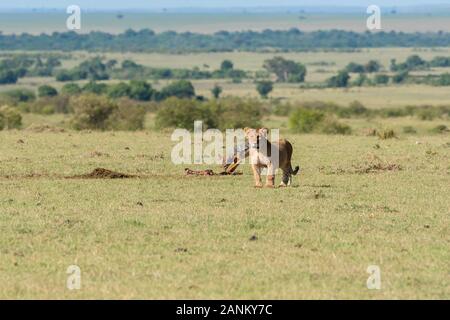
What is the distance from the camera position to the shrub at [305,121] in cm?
2964

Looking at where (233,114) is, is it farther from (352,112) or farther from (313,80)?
(313,80)

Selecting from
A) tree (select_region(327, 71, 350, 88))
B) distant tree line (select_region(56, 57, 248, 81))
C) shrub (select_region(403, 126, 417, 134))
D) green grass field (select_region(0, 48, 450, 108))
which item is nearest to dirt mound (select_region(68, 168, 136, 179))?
shrub (select_region(403, 126, 417, 134))

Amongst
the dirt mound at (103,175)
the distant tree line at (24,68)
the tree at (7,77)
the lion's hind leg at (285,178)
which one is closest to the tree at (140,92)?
Result: the tree at (7,77)

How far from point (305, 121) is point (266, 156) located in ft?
53.9

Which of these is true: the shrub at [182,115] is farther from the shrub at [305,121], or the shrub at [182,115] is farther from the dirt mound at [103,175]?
the dirt mound at [103,175]

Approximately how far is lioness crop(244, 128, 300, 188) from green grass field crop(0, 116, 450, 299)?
0.29 meters

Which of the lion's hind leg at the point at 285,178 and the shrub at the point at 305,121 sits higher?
the lion's hind leg at the point at 285,178

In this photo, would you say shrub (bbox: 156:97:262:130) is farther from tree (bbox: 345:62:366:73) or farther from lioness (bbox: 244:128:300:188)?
tree (bbox: 345:62:366:73)

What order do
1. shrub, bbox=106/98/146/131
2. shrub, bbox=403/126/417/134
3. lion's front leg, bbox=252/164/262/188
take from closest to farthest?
lion's front leg, bbox=252/164/262/188
shrub, bbox=106/98/146/131
shrub, bbox=403/126/417/134

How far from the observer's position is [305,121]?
30.1m

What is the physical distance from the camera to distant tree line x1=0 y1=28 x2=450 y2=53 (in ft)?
535

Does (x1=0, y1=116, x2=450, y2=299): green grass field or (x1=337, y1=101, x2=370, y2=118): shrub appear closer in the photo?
(x1=0, y1=116, x2=450, y2=299): green grass field

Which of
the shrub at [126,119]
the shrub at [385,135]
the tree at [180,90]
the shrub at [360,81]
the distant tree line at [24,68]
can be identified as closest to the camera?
the shrub at [385,135]

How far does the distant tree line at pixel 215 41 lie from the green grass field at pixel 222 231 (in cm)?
13672
